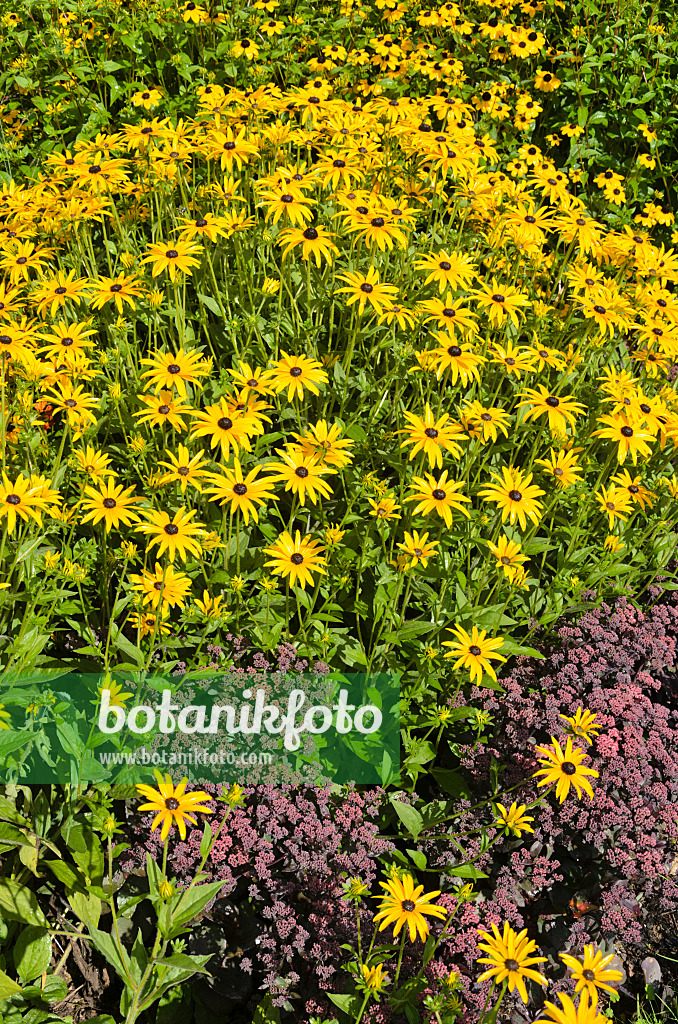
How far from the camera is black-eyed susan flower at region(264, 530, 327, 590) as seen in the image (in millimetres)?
2850

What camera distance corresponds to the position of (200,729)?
9.52 ft

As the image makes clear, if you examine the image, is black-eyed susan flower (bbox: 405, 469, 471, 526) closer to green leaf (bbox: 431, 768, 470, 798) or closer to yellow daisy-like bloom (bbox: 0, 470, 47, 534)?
green leaf (bbox: 431, 768, 470, 798)

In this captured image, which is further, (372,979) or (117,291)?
(117,291)

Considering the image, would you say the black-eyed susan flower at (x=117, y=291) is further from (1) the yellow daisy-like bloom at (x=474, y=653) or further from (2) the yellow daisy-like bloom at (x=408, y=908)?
(2) the yellow daisy-like bloom at (x=408, y=908)

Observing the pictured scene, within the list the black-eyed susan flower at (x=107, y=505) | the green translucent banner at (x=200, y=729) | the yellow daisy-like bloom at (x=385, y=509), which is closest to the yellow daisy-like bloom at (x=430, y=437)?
the yellow daisy-like bloom at (x=385, y=509)

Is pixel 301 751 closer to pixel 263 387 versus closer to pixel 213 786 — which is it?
pixel 213 786

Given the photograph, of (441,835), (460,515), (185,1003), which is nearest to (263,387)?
(460,515)

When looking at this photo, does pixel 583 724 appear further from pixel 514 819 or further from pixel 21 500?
pixel 21 500

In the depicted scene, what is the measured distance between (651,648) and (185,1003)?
7.32 feet

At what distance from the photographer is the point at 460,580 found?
3.38 m

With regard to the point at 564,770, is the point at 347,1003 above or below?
below

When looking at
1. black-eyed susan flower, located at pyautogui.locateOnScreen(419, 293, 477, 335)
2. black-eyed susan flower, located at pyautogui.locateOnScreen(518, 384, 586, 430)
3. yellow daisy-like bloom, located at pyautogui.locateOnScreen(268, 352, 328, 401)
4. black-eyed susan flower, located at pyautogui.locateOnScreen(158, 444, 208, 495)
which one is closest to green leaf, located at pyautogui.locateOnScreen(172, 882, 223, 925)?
black-eyed susan flower, located at pyautogui.locateOnScreen(158, 444, 208, 495)

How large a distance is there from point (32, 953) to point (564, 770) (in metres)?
1.83

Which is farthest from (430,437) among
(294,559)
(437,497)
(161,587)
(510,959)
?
(510,959)
